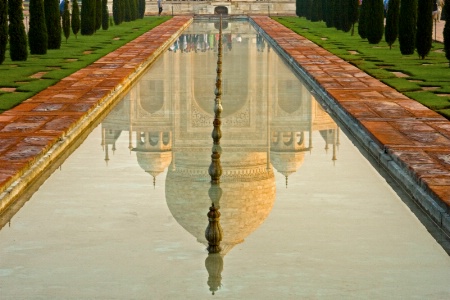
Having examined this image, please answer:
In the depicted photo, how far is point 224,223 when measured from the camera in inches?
258

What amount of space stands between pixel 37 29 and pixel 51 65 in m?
3.53

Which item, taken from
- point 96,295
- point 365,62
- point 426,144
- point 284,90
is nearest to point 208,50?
point 365,62

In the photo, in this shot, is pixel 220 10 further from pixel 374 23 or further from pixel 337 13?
pixel 374 23

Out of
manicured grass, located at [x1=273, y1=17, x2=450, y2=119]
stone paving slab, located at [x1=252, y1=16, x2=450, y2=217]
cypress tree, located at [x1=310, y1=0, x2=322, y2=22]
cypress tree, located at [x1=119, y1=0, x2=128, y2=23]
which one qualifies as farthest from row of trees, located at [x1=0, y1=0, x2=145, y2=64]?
cypress tree, located at [x1=310, y1=0, x2=322, y2=22]

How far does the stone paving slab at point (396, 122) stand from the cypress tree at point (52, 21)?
24.5 ft

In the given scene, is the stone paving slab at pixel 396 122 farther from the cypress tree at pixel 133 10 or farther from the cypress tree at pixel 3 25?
the cypress tree at pixel 133 10

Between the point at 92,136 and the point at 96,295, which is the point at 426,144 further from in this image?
the point at 96,295

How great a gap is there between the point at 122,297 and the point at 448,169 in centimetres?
→ 385

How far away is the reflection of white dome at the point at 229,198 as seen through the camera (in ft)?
21.2

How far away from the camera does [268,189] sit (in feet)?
26.2

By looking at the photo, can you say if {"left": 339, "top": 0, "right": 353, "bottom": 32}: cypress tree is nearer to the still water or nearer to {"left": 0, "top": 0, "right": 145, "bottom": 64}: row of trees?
{"left": 0, "top": 0, "right": 145, "bottom": 64}: row of trees

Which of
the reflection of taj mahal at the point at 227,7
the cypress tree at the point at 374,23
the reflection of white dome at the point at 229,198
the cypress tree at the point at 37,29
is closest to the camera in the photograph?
the reflection of white dome at the point at 229,198

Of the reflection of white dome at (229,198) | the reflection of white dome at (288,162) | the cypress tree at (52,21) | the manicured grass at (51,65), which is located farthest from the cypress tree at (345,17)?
the reflection of white dome at (229,198)

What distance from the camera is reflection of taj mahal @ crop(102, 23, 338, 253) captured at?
722cm
